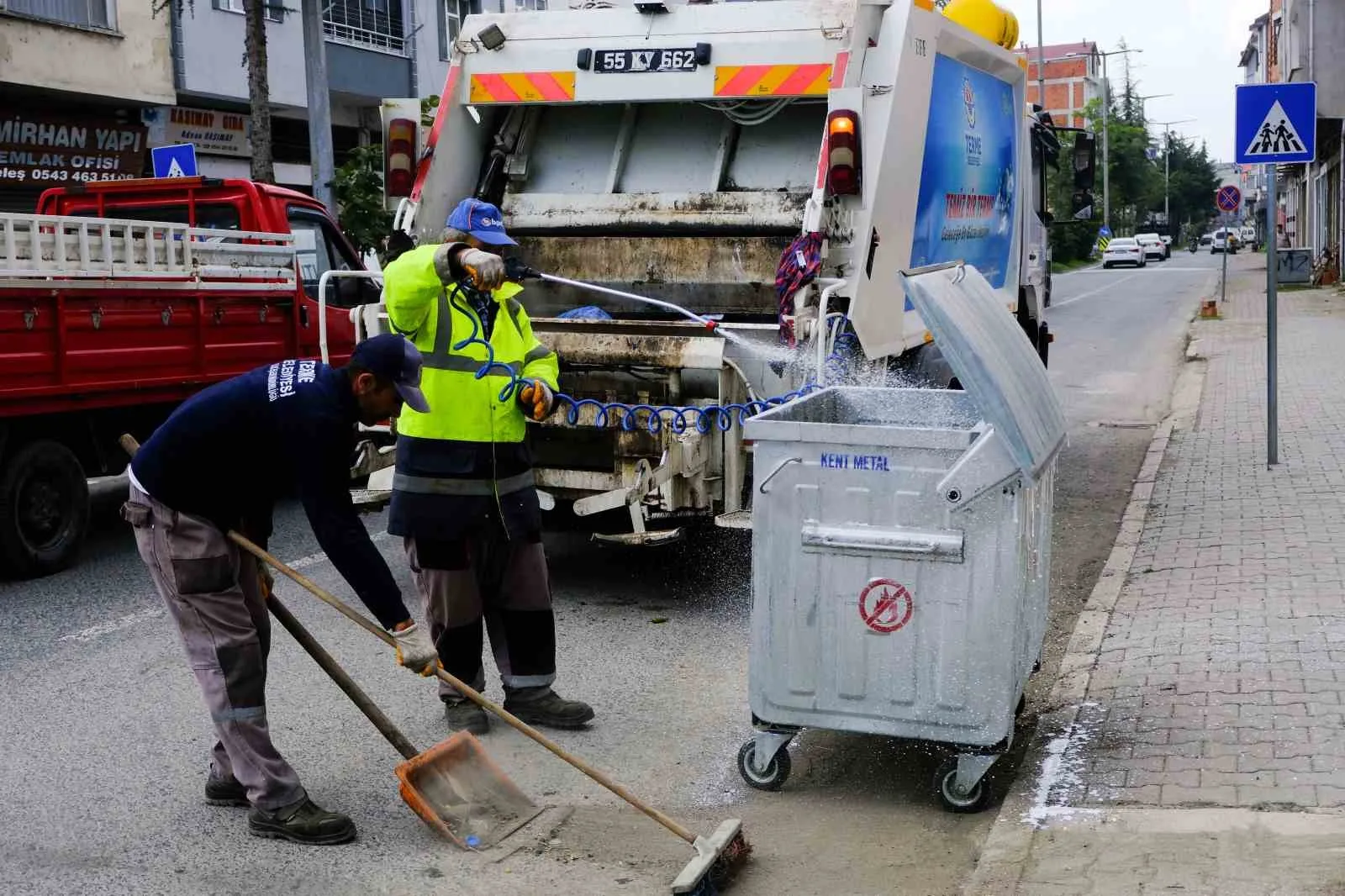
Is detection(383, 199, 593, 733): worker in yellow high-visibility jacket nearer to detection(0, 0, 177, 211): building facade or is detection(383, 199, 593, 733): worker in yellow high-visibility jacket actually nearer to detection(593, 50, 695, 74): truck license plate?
detection(593, 50, 695, 74): truck license plate

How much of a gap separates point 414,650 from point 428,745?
1170mm

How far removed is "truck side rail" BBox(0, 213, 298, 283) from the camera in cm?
728

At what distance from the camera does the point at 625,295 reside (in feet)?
22.8

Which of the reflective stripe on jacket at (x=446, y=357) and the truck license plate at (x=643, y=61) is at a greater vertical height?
the truck license plate at (x=643, y=61)

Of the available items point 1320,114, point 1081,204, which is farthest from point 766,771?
point 1320,114

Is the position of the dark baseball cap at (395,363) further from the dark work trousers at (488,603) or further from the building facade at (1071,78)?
the building facade at (1071,78)

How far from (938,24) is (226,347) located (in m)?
4.55

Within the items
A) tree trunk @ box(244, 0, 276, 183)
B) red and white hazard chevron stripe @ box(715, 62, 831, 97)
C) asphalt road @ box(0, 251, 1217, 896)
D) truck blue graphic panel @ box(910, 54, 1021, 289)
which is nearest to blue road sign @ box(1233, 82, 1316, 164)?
truck blue graphic panel @ box(910, 54, 1021, 289)

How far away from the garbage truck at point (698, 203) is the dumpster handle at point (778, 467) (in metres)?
1.91

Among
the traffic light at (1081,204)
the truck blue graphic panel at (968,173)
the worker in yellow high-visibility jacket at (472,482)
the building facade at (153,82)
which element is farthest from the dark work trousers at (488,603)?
the building facade at (153,82)

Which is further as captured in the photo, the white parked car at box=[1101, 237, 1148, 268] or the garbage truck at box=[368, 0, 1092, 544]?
the white parked car at box=[1101, 237, 1148, 268]

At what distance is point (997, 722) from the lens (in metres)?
4.12

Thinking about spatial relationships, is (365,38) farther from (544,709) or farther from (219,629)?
(219,629)

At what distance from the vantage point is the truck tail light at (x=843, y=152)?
21.2 feet
